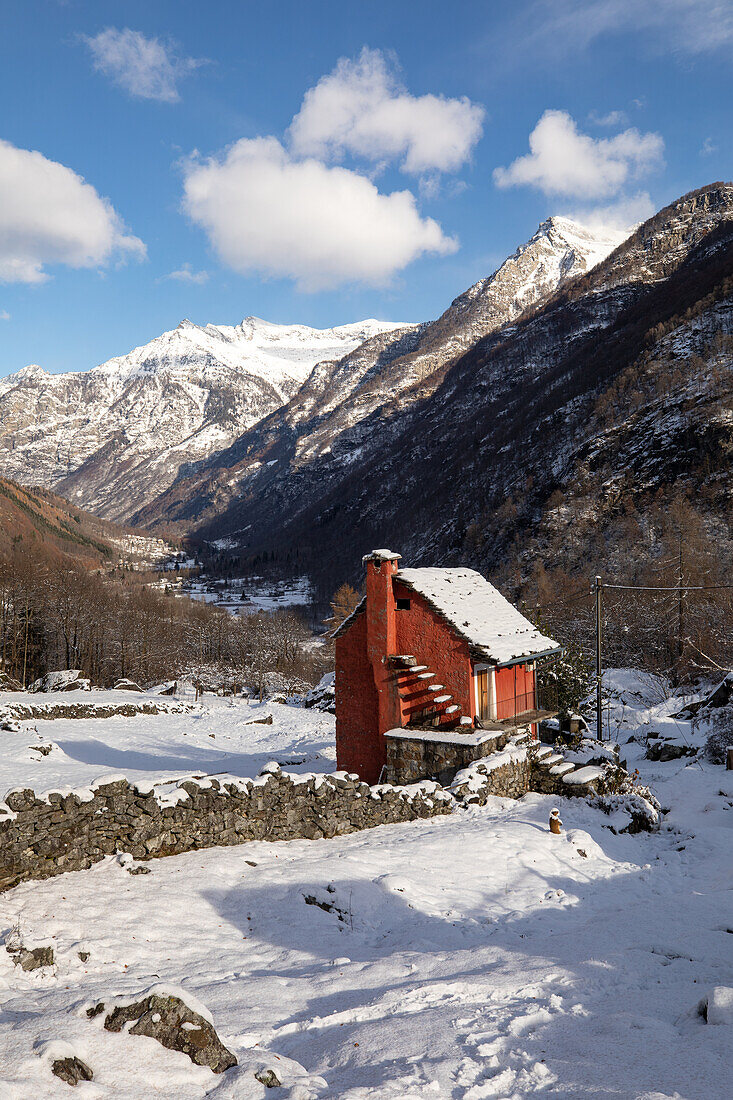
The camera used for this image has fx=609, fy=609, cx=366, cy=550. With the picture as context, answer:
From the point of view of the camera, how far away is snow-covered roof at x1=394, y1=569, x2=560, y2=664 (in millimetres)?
21984

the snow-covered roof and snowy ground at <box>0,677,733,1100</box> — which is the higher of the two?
the snow-covered roof

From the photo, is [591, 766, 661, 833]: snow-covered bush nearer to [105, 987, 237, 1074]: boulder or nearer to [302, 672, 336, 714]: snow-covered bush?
[105, 987, 237, 1074]: boulder

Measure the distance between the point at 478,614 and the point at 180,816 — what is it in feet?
48.4

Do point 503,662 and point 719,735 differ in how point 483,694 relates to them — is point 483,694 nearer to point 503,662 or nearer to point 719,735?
point 503,662

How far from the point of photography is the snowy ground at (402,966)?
554 centimetres

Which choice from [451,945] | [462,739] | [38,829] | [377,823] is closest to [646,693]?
[462,739]

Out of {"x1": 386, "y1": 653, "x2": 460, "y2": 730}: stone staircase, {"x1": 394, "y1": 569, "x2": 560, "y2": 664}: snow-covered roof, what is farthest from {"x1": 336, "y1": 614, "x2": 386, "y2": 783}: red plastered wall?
{"x1": 394, "y1": 569, "x2": 560, "y2": 664}: snow-covered roof

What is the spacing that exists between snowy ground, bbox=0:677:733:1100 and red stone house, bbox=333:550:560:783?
20.9 feet

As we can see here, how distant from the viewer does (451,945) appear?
9773mm

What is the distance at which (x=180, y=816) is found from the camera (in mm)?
12016

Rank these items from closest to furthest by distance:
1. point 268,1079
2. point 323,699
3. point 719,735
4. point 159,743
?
point 268,1079 → point 719,735 → point 159,743 → point 323,699

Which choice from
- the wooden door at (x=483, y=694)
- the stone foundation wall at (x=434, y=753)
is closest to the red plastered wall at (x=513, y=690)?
the wooden door at (x=483, y=694)

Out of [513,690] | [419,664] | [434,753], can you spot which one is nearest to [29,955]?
[434,753]

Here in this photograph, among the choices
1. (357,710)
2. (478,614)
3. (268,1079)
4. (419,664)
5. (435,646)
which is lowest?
(357,710)
